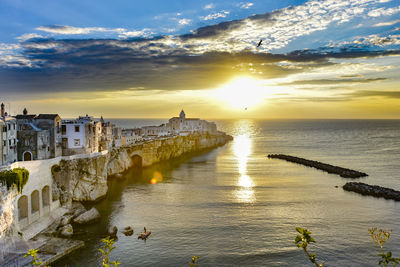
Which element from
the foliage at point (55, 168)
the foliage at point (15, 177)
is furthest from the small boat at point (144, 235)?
the foliage at point (55, 168)

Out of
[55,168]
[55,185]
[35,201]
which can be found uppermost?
[55,168]

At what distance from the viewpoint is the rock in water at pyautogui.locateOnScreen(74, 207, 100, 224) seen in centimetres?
4138

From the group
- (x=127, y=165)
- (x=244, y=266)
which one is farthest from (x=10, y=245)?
(x=127, y=165)

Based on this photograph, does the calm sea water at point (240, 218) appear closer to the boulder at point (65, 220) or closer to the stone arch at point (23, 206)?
the boulder at point (65, 220)

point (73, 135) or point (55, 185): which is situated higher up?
point (73, 135)

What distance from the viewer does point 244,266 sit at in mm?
30922

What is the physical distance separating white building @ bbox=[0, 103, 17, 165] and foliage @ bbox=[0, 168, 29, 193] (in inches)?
347

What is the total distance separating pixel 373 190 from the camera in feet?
188

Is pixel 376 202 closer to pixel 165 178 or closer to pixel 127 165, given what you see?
pixel 165 178

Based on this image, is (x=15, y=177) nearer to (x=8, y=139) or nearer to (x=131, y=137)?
(x=8, y=139)

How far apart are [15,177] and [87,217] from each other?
11.0 meters

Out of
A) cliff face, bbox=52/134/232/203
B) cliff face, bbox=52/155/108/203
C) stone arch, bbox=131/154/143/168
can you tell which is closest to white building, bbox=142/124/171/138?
cliff face, bbox=52/134/232/203

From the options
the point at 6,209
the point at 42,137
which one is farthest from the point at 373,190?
the point at 42,137

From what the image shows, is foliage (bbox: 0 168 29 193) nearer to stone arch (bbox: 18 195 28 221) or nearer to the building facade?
stone arch (bbox: 18 195 28 221)
